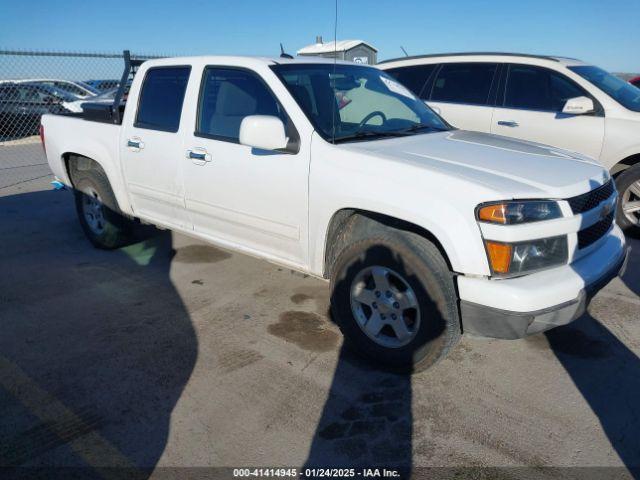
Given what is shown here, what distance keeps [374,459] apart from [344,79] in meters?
2.73

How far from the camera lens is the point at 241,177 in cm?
353

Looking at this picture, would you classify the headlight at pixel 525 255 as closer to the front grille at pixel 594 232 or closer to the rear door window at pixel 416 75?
the front grille at pixel 594 232

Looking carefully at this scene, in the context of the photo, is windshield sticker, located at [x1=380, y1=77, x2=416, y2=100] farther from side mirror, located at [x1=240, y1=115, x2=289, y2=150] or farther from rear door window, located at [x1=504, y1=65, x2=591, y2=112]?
rear door window, located at [x1=504, y1=65, x2=591, y2=112]

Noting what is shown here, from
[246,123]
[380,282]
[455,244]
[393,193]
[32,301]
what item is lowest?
[32,301]

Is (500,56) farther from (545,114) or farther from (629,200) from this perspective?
(629,200)

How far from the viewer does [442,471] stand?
233 cm

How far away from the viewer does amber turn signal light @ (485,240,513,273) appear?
249cm

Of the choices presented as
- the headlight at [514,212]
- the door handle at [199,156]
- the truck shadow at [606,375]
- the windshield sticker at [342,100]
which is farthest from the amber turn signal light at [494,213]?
the door handle at [199,156]

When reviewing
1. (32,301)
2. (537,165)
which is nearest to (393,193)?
(537,165)

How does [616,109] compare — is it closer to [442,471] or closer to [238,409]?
[442,471]

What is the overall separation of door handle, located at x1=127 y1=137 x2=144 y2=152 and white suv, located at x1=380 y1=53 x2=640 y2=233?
116 inches

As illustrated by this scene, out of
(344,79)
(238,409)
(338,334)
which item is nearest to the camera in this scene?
(238,409)

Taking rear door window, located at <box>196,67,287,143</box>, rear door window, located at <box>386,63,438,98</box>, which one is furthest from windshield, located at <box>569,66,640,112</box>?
rear door window, located at <box>196,67,287,143</box>

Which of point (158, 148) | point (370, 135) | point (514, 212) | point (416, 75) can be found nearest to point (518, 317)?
point (514, 212)
